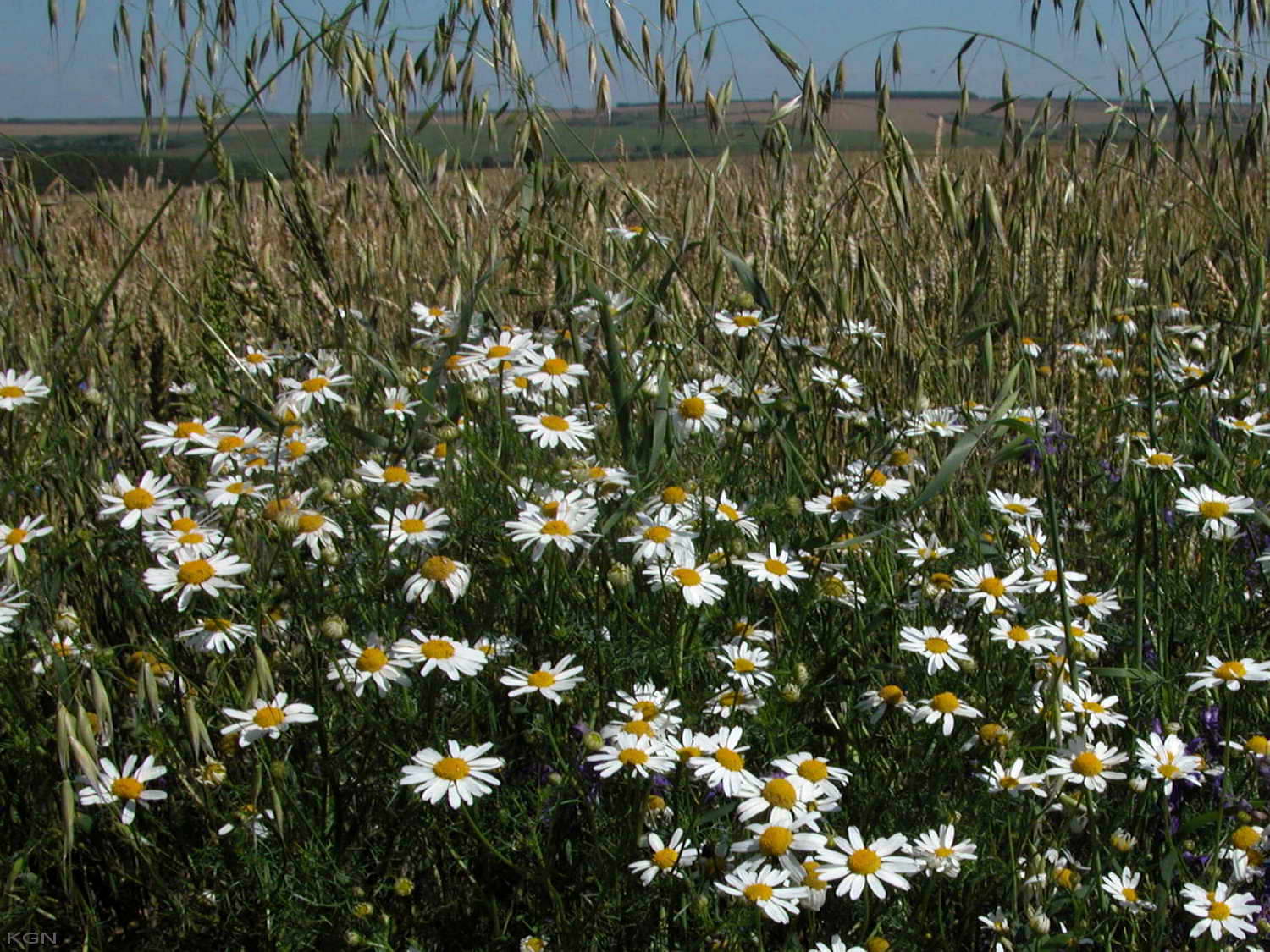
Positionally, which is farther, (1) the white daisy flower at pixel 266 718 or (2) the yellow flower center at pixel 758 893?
(1) the white daisy flower at pixel 266 718

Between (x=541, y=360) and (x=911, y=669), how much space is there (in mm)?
934

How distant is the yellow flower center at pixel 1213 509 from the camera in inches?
77.9

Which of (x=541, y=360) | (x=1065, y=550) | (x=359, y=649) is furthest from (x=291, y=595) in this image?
(x=1065, y=550)

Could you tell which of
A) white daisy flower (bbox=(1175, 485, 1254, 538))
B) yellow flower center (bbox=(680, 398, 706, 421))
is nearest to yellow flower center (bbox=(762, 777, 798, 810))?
yellow flower center (bbox=(680, 398, 706, 421))

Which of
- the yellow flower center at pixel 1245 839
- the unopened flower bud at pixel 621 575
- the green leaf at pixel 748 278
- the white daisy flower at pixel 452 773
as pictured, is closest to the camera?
the white daisy flower at pixel 452 773

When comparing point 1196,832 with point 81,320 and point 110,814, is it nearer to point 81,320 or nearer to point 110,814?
point 110,814

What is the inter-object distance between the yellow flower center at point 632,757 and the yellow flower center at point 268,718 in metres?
0.53

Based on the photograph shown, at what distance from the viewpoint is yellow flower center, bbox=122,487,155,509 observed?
6.16 ft

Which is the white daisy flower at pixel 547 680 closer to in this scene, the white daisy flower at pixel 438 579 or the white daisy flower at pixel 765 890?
the white daisy flower at pixel 438 579

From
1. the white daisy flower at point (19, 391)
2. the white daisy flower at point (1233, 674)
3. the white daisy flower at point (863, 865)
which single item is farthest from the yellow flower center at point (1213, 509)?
the white daisy flower at point (19, 391)

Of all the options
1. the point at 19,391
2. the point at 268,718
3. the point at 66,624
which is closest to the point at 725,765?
the point at 268,718

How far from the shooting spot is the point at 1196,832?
1828 millimetres

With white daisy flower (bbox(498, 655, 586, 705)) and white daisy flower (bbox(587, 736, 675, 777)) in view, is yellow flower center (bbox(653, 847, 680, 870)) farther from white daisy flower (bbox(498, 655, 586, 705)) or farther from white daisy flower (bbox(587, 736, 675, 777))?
white daisy flower (bbox(498, 655, 586, 705))

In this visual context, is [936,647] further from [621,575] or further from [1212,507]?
[1212,507]
